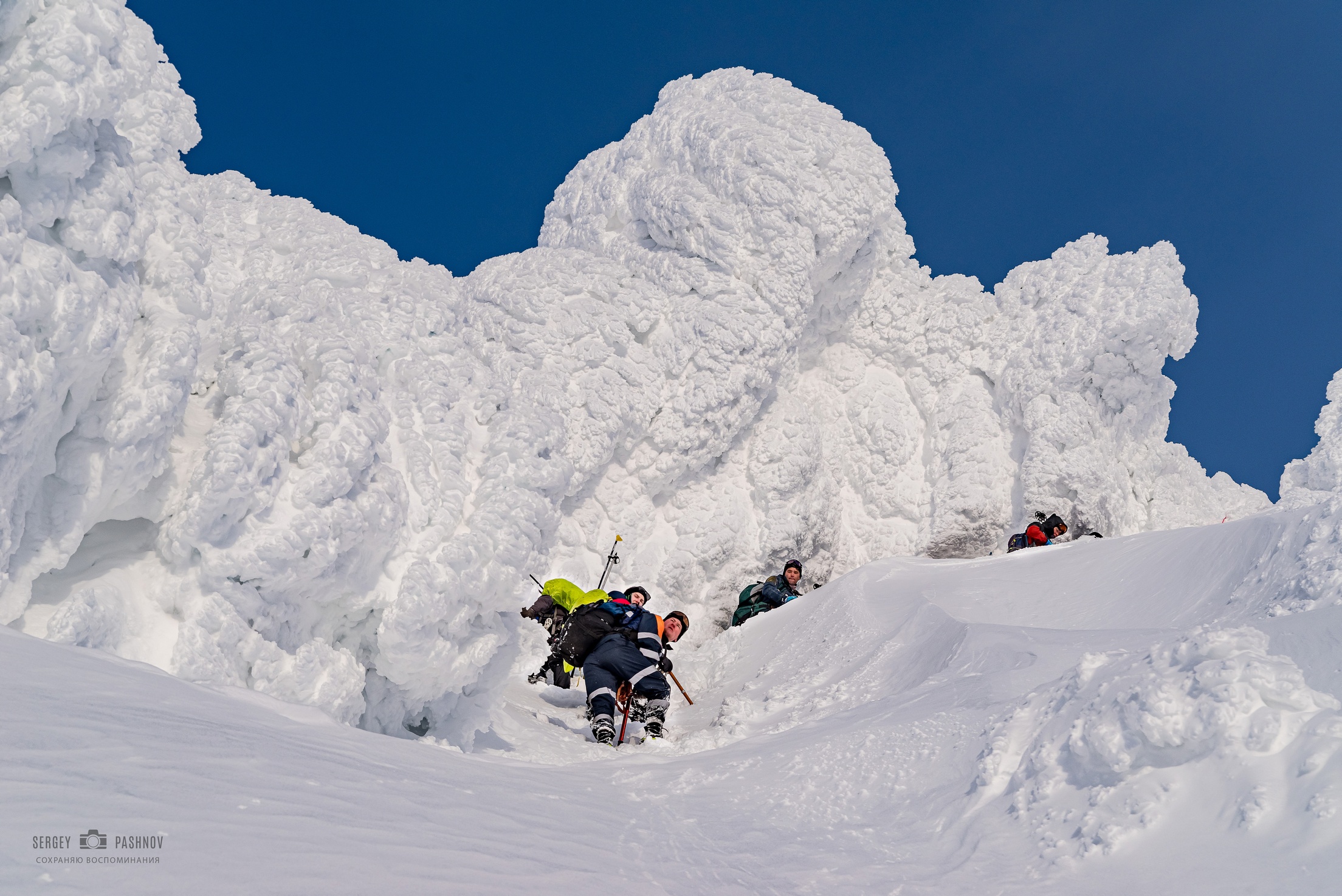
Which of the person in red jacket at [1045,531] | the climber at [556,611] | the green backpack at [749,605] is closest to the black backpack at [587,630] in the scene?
the climber at [556,611]

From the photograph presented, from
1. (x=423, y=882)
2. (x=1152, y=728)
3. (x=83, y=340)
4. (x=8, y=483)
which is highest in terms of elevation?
(x=83, y=340)

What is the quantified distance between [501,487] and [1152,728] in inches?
182

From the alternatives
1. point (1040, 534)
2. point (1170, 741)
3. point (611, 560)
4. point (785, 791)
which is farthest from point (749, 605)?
point (1170, 741)

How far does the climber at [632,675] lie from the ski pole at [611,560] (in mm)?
4201

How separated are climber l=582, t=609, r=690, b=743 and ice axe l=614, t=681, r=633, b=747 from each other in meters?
0.04

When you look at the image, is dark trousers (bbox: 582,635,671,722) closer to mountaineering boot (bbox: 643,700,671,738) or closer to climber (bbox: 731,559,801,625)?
mountaineering boot (bbox: 643,700,671,738)

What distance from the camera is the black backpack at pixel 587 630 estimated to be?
300 inches

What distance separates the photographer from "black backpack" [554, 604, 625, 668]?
7629 mm

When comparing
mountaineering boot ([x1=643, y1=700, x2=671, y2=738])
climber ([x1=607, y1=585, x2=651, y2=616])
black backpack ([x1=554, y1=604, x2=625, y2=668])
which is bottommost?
mountaineering boot ([x1=643, y1=700, x2=671, y2=738])

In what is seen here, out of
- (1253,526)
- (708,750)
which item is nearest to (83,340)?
(708,750)

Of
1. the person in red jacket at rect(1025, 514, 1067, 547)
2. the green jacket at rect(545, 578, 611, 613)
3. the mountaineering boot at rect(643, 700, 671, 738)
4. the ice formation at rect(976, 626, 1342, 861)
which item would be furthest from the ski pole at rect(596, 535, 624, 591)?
the ice formation at rect(976, 626, 1342, 861)

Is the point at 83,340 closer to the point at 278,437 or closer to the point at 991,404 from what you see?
the point at 278,437

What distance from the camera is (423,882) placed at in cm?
222

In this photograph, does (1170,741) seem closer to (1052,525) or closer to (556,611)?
(556,611)
